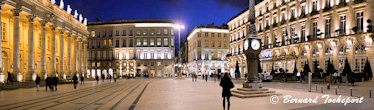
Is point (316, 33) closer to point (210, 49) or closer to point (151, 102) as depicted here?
point (151, 102)

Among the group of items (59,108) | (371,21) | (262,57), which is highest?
(371,21)

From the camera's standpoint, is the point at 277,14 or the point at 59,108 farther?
the point at 277,14

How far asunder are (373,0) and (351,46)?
5736mm

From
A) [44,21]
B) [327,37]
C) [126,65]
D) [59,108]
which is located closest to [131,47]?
[126,65]

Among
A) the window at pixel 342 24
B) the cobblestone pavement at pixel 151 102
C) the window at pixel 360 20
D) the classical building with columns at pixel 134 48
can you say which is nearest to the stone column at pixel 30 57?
the cobblestone pavement at pixel 151 102

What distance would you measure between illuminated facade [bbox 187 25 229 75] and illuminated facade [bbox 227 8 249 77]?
15527 mm

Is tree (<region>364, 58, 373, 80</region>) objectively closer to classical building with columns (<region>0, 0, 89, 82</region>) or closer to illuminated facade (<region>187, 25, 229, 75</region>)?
classical building with columns (<region>0, 0, 89, 82</region>)

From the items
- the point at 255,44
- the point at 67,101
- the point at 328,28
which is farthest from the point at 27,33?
the point at 328,28

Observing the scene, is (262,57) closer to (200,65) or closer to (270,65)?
(270,65)

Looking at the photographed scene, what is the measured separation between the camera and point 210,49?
81.4m

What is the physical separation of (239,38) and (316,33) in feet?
77.7

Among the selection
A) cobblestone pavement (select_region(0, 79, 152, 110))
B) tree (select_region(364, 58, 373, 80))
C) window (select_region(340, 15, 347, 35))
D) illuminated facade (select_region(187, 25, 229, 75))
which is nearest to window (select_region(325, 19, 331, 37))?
window (select_region(340, 15, 347, 35))

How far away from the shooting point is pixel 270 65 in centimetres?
4784

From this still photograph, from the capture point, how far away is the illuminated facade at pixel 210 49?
8056 cm
